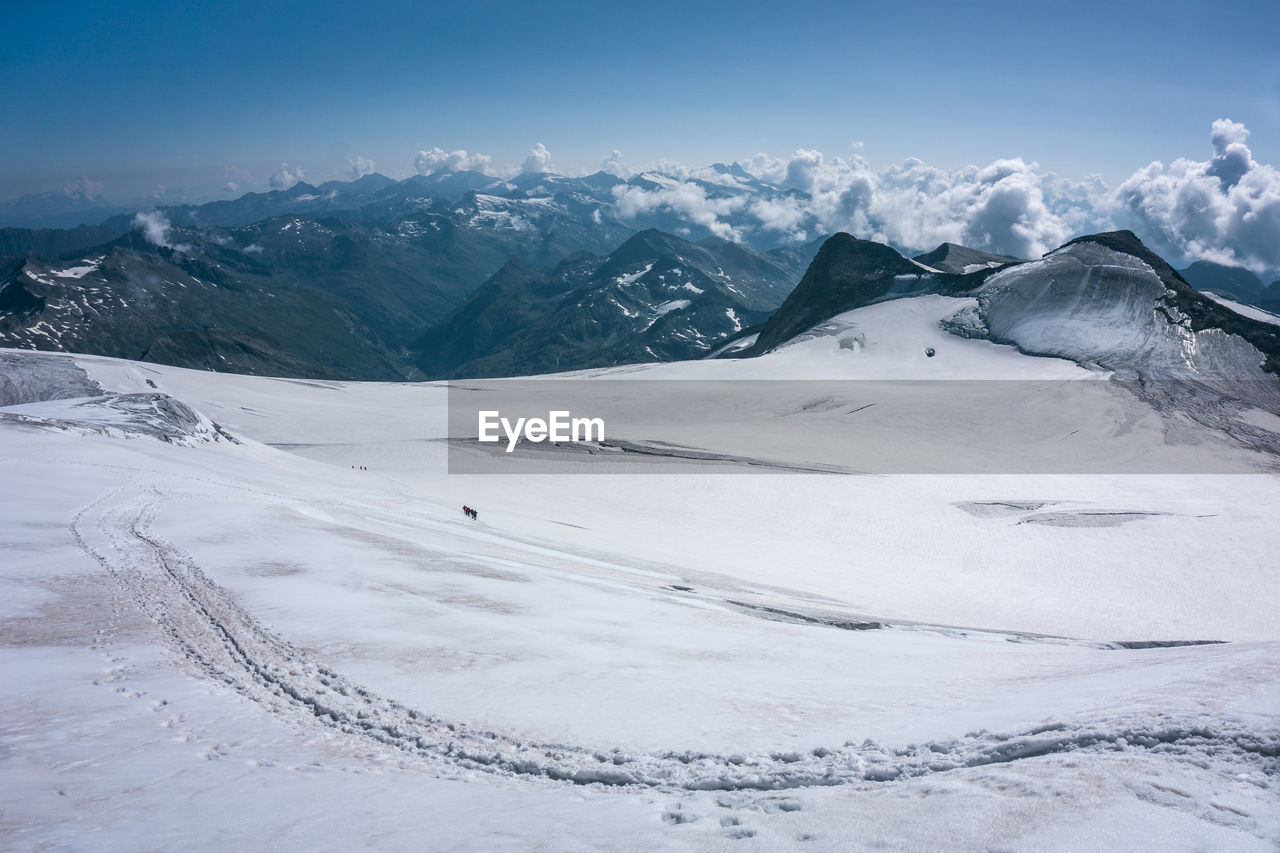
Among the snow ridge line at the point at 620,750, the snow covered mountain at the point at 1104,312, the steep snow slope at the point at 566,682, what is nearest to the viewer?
the steep snow slope at the point at 566,682

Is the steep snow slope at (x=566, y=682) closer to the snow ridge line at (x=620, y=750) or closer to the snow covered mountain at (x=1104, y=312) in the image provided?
the snow ridge line at (x=620, y=750)

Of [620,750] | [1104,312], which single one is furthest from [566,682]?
[1104,312]

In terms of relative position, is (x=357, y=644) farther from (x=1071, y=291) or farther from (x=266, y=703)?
(x=1071, y=291)

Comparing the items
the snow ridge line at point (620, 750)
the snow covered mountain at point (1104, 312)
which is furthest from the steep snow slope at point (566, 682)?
the snow covered mountain at point (1104, 312)

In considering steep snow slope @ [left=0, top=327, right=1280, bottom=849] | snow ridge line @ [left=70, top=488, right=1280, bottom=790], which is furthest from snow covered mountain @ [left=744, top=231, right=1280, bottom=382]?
snow ridge line @ [left=70, top=488, right=1280, bottom=790]

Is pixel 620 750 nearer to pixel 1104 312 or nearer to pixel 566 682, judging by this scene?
pixel 566 682

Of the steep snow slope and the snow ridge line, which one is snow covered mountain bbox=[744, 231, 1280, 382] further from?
the snow ridge line
